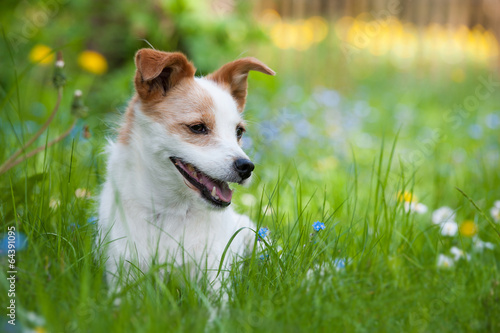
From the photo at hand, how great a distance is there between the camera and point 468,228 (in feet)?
11.7

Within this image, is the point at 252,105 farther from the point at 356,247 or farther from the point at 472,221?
the point at 356,247

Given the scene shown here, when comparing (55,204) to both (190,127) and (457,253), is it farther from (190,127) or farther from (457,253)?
(457,253)

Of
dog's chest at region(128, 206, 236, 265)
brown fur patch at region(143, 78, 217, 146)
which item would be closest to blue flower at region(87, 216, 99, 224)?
dog's chest at region(128, 206, 236, 265)

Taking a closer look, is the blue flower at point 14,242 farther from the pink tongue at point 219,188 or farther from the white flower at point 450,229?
the white flower at point 450,229

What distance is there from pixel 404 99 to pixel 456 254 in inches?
225

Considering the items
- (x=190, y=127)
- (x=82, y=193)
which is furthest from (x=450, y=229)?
(x=82, y=193)

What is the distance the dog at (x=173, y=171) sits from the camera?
263cm

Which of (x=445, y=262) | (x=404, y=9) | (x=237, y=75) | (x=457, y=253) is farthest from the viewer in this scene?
(x=404, y=9)

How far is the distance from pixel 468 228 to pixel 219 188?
1.89m

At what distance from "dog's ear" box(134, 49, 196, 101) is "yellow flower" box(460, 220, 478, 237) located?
2.13 metres

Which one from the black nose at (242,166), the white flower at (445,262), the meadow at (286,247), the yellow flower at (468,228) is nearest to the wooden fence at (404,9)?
the meadow at (286,247)

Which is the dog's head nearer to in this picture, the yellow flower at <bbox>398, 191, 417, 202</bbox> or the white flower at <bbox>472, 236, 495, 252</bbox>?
the yellow flower at <bbox>398, 191, 417, 202</bbox>

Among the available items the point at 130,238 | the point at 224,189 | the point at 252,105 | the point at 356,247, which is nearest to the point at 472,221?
the point at 356,247

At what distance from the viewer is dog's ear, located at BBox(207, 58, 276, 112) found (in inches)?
121
